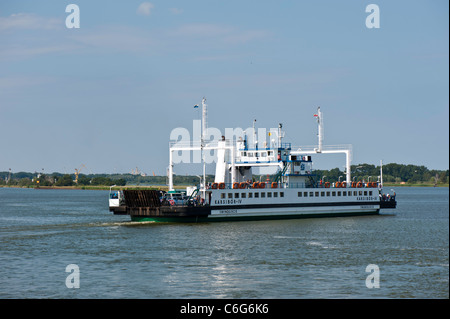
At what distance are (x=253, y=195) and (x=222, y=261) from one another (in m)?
29.5

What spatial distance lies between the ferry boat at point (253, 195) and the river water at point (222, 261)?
3.12m

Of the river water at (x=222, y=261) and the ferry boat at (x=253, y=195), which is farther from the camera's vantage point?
the ferry boat at (x=253, y=195)

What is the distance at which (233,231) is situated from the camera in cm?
6100

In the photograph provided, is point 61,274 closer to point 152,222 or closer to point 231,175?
point 152,222

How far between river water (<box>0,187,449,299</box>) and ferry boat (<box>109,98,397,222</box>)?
3119 mm

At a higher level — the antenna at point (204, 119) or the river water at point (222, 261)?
the antenna at point (204, 119)

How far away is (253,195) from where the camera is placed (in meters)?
72.0

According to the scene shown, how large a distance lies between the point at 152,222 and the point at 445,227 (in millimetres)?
32962

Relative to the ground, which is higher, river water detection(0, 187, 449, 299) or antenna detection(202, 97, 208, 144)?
antenna detection(202, 97, 208, 144)

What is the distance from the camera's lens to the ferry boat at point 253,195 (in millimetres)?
67938

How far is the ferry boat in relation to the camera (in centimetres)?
6794

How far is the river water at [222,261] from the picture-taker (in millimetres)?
33812

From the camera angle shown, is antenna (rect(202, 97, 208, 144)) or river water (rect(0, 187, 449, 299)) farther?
antenna (rect(202, 97, 208, 144))
